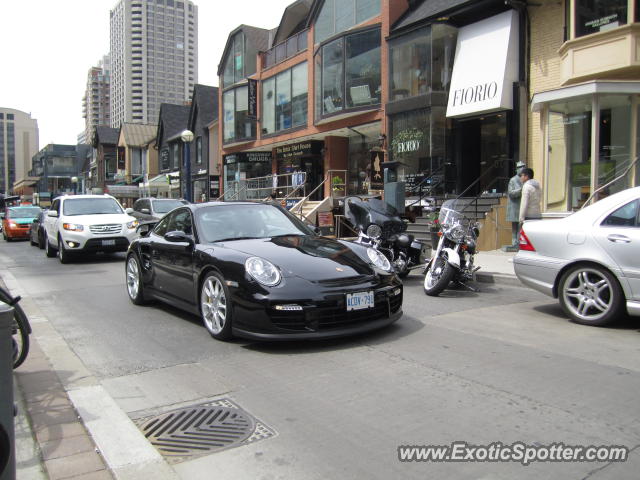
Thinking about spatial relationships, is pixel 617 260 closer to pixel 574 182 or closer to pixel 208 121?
pixel 574 182

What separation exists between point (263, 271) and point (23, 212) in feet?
71.8

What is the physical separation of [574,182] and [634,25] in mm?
3904

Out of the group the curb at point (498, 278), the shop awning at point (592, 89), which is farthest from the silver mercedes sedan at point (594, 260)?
the shop awning at point (592, 89)

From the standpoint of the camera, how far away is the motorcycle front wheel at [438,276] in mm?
7824

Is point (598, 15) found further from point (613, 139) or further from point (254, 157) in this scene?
point (254, 157)

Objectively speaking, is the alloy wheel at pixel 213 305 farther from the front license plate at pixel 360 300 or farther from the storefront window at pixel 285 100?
the storefront window at pixel 285 100

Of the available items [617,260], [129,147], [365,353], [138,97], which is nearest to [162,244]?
[365,353]

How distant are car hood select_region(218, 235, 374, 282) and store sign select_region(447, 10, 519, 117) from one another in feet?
37.8

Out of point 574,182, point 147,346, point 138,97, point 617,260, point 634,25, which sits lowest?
point 147,346

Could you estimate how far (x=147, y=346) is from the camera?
549 centimetres

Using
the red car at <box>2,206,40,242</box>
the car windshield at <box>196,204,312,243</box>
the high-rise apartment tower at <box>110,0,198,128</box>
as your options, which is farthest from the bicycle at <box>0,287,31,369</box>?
the high-rise apartment tower at <box>110,0,198,128</box>

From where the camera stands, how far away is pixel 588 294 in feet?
20.0

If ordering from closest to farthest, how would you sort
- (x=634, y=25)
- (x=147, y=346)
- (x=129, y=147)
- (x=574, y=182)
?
(x=147, y=346) < (x=634, y=25) < (x=574, y=182) < (x=129, y=147)

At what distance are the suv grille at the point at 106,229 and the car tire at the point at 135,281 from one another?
586cm
